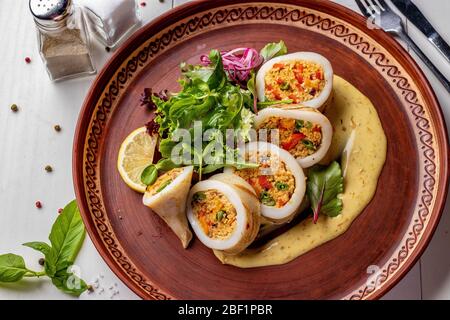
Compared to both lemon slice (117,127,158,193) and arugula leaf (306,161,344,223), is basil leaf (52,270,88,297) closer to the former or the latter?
lemon slice (117,127,158,193)

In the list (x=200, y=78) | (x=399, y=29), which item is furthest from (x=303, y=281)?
(x=399, y=29)

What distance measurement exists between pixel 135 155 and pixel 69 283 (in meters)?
0.67

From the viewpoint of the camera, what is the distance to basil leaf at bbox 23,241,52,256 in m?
3.22

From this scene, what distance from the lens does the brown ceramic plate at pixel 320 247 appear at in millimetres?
3064

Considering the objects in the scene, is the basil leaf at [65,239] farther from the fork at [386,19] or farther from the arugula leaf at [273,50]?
the fork at [386,19]

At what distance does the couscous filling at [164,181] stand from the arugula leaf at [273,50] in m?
0.69

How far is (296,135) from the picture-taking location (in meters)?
3.09

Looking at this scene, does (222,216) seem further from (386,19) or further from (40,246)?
(386,19)

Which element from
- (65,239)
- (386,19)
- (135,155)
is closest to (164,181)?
(135,155)

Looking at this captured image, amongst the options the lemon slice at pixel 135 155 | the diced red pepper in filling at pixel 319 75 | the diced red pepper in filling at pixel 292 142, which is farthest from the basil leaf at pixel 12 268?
the diced red pepper in filling at pixel 319 75
